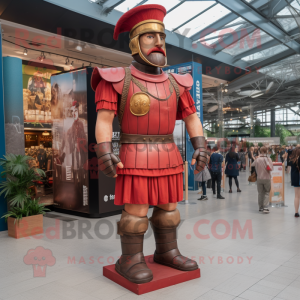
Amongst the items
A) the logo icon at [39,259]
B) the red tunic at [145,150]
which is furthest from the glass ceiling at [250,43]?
the logo icon at [39,259]

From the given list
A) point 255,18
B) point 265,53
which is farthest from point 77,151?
point 265,53

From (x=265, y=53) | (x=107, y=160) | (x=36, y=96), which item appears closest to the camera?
(x=107, y=160)

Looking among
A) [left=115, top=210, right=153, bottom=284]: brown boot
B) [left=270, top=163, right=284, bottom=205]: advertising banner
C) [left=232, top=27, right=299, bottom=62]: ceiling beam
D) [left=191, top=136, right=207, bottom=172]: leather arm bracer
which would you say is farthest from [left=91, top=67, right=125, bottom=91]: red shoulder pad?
[left=232, top=27, right=299, bottom=62]: ceiling beam

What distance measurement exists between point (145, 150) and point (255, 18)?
817cm

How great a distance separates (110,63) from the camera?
1090 cm

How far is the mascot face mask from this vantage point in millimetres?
2973

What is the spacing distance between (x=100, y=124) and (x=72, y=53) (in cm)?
741

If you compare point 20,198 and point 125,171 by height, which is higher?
point 125,171

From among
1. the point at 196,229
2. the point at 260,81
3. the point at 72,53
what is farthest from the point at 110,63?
the point at 260,81

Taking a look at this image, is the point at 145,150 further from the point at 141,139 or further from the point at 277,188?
the point at 277,188

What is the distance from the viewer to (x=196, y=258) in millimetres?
3760

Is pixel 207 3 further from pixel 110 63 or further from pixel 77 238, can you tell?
pixel 77 238

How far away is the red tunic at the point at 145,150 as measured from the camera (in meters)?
2.93

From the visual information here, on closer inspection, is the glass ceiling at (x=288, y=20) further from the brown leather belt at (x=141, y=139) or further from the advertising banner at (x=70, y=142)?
the brown leather belt at (x=141, y=139)
